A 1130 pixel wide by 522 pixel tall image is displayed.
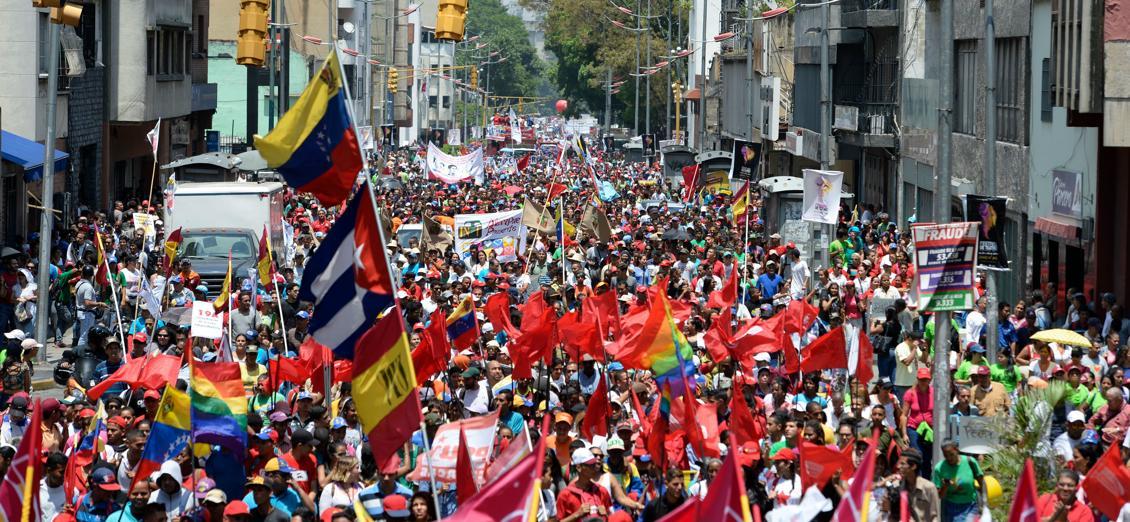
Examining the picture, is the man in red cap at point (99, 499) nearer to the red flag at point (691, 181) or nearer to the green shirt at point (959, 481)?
the green shirt at point (959, 481)

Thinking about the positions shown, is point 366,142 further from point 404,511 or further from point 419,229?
point 404,511

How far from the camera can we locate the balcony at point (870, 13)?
41812mm

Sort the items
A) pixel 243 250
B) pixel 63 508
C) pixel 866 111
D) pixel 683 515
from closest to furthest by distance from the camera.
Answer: pixel 683 515, pixel 63 508, pixel 243 250, pixel 866 111

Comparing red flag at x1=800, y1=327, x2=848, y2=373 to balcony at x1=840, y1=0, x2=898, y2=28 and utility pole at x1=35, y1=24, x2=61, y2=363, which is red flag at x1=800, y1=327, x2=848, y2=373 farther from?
balcony at x1=840, y1=0, x2=898, y2=28

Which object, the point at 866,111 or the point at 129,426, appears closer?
the point at 129,426

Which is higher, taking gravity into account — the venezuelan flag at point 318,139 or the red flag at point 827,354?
the venezuelan flag at point 318,139

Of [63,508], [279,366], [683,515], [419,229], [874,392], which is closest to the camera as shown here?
[683,515]

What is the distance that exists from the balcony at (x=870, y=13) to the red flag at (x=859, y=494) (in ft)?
112

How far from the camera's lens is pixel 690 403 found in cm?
1223

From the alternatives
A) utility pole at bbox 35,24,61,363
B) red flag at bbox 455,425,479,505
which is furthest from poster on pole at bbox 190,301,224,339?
utility pole at bbox 35,24,61,363

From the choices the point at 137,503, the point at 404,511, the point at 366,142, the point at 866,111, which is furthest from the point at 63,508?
the point at 366,142

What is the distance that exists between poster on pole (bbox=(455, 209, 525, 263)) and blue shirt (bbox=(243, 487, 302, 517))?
54.9ft

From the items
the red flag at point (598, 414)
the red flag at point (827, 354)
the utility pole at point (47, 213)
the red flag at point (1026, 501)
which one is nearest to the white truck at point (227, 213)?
the utility pole at point (47, 213)

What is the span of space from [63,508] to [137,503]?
104 cm
